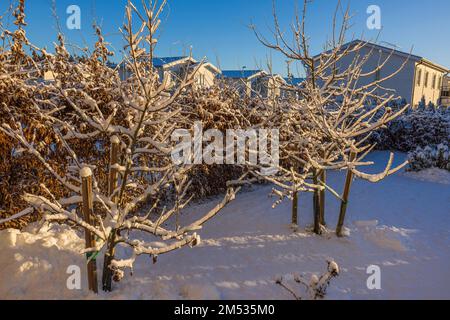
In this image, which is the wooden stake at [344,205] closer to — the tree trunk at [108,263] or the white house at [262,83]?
the white house at [262,83]

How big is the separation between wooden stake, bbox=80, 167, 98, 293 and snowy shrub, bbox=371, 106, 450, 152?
40.3ft

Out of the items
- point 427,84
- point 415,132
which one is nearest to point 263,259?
point 415,132

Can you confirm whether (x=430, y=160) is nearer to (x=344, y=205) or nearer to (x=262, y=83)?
(x=262, y=83)

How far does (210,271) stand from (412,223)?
3588mm

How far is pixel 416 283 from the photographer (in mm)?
3615

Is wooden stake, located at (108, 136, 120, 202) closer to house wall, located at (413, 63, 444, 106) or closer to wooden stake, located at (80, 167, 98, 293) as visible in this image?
wooden stake, located at (80, 167, 98, 293)

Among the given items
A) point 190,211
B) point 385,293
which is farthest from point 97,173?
point 385,293

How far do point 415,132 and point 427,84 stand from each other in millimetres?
17739

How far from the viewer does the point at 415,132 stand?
1331 centimetres

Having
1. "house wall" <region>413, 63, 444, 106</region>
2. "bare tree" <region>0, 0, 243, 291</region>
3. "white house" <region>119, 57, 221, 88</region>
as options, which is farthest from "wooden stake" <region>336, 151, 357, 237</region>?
"house wall" <region>413, 63, 444, 106</region>

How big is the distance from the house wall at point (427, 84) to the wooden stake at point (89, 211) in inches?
1031

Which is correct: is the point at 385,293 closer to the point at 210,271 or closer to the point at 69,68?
the point at 210,271

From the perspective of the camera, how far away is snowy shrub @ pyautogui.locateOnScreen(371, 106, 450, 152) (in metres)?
12.8

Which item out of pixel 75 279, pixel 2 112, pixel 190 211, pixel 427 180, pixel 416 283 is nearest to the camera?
pixel 75 279
